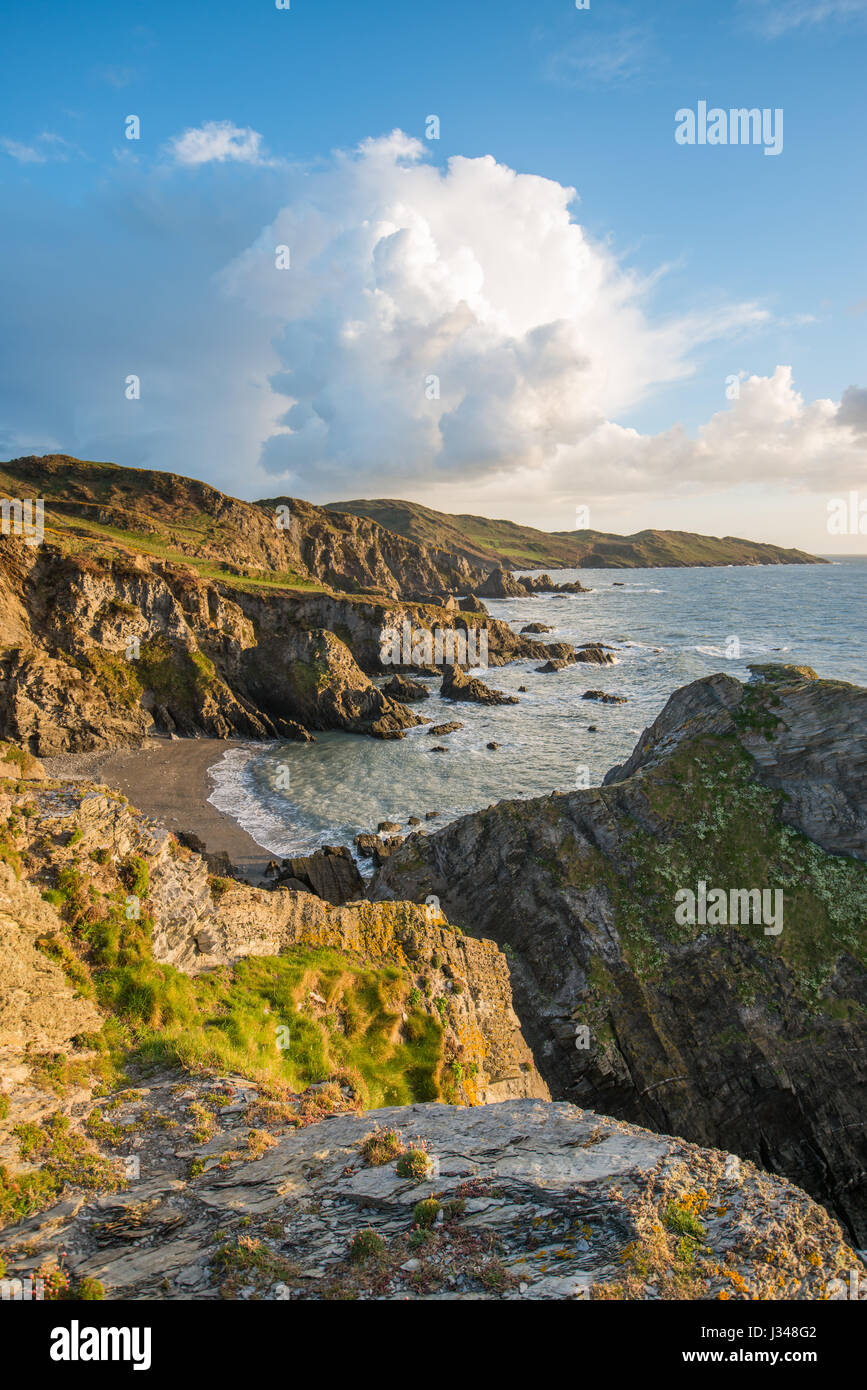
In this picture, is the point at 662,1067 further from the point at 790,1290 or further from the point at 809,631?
the point at 809,631

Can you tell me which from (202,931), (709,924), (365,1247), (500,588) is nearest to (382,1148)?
(365,1247)

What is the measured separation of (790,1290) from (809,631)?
12492cm

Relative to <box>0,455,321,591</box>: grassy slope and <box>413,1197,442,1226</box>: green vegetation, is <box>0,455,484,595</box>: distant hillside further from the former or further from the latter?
<box>413,1197,442,1226</box>: green vegetation

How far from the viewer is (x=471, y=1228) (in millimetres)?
6199

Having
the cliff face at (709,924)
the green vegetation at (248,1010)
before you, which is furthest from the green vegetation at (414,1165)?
the cliff face at (709,924)

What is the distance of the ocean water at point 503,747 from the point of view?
4194 centimetres

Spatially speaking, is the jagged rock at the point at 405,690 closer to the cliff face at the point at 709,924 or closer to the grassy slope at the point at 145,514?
the grassy slope at the point at 145,514

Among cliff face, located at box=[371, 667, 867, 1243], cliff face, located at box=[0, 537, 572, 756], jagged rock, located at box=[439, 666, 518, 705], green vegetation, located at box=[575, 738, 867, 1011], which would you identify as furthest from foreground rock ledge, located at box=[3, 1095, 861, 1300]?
jagged rock, located at box=[439, 666, 518, 705]

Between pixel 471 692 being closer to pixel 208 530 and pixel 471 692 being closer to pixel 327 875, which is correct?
pixel 327 875

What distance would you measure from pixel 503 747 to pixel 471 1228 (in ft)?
158

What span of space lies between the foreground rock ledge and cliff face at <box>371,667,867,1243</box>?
8752 mm

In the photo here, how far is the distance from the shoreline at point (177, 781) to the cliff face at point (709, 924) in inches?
665
